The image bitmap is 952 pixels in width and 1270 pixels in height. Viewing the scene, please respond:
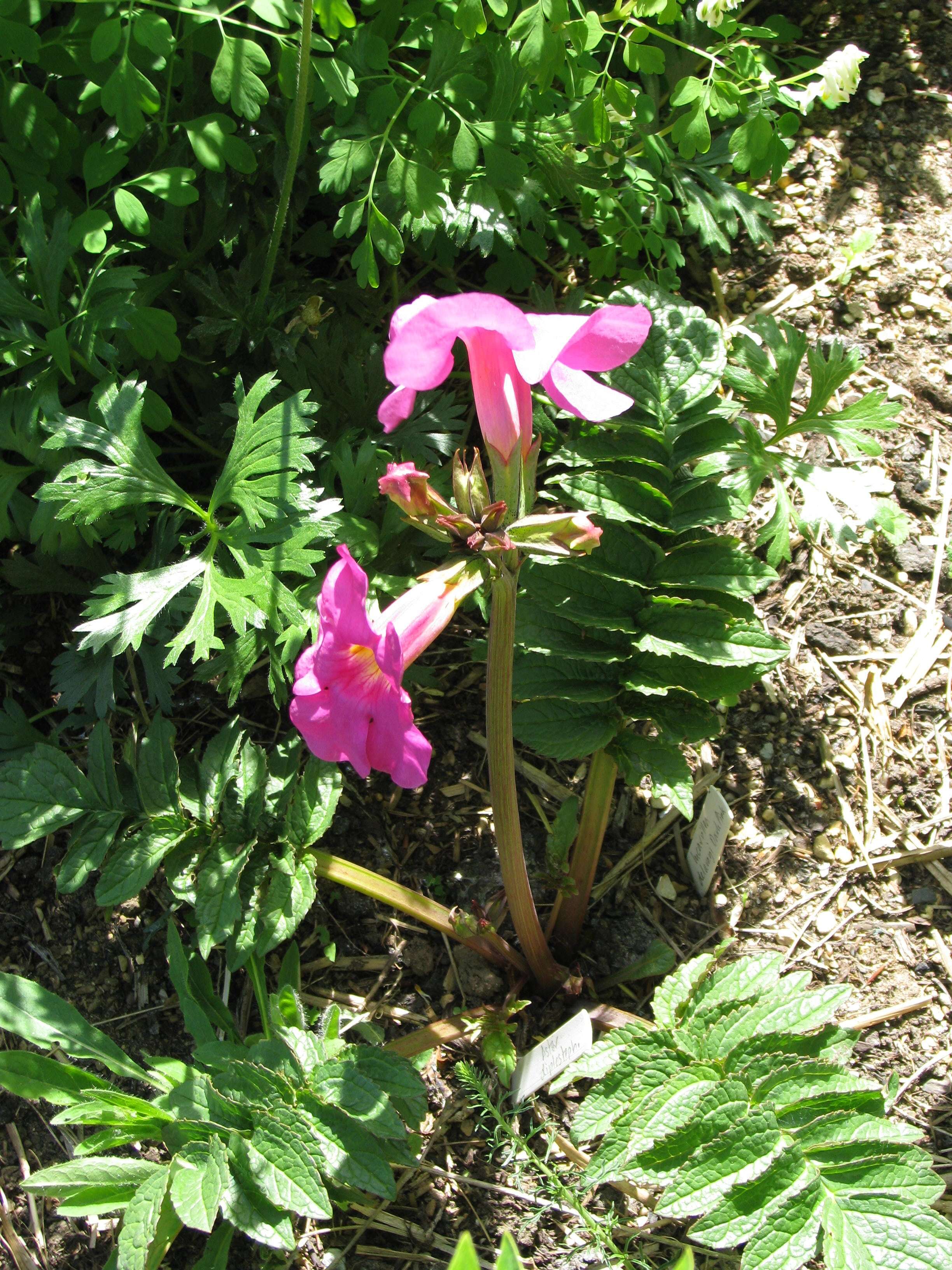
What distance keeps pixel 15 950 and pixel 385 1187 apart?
112cm

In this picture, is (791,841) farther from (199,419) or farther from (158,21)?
(158,21)

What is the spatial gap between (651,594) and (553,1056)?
33.3 inches

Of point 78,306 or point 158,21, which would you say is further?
point 78,306

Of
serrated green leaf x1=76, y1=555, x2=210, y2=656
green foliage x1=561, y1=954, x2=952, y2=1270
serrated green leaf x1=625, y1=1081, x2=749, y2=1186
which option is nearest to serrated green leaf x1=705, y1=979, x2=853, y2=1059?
green foliage x1=561, y1=954, x2=952, y2=1270

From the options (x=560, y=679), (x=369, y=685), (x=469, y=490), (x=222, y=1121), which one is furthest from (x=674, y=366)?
(x=222, y=1121)

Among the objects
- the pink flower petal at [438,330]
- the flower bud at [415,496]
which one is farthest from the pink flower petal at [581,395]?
the flower bud at [415,496]

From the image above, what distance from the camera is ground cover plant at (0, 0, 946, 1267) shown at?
1.83 meters

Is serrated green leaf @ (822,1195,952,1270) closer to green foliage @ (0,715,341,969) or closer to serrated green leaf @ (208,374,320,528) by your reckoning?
green foliage @ (0,715,341,969)

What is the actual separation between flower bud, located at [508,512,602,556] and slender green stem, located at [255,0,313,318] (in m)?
0.93

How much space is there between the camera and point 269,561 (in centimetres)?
186

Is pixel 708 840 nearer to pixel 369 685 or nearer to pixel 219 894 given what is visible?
pixel 219 894

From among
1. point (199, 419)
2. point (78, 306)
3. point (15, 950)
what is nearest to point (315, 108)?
point (78, 306)

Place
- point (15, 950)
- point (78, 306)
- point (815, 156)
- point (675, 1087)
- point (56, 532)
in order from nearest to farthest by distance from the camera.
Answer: point (675, 1087), point (78, 306), point (56, 532), point (15, 950), point (815, 156)

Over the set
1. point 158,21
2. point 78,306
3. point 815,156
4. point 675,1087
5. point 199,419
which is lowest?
point 675,1087
